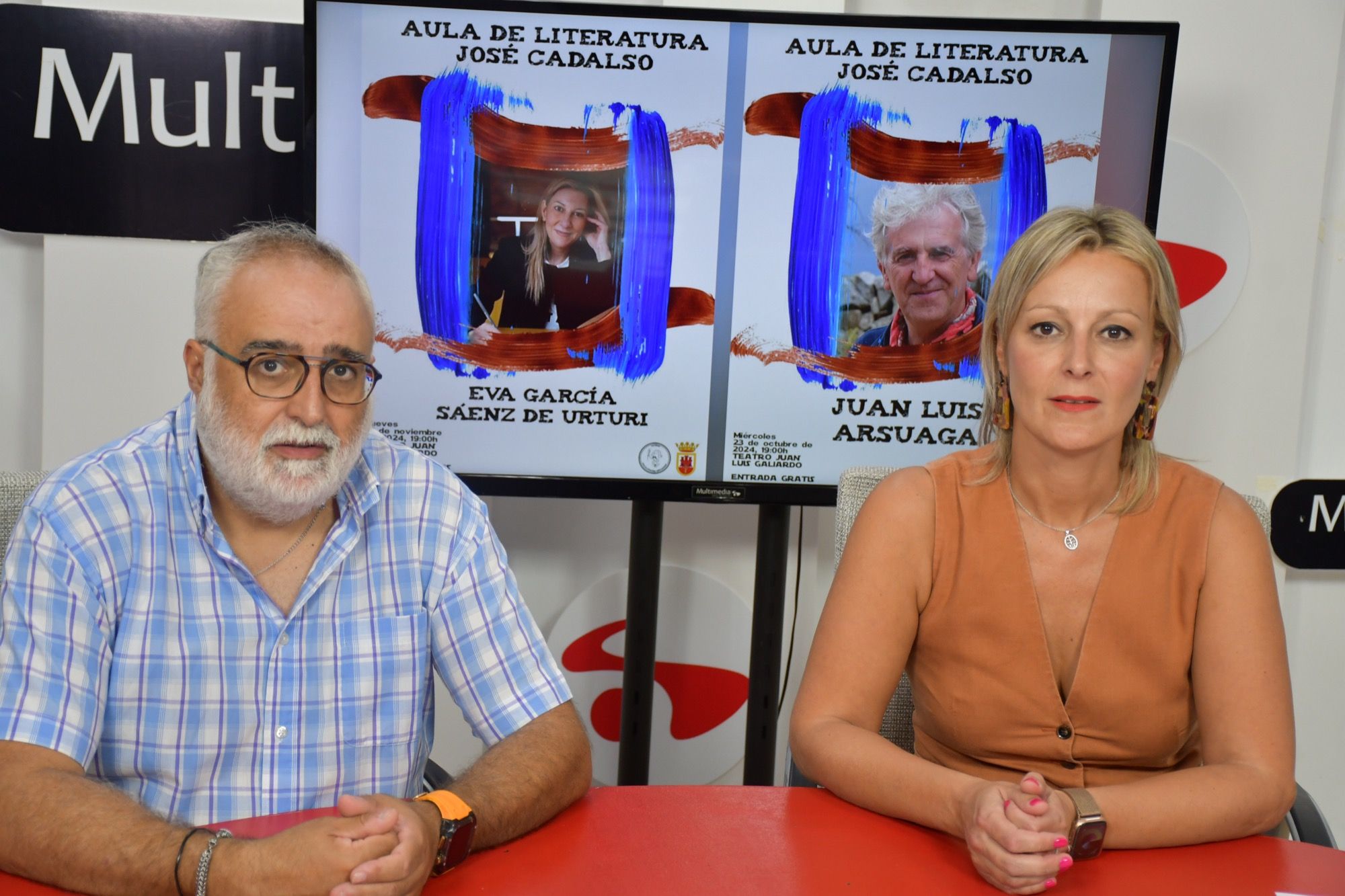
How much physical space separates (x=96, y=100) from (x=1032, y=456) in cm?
241

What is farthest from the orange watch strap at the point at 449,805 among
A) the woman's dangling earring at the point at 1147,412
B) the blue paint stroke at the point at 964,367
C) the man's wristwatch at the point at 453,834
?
the blue paint stroke at the point at 964,367

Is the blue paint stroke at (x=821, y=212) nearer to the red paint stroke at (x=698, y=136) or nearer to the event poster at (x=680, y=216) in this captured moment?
the event poster at (x=680, y=216)

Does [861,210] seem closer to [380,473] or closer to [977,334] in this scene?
[977,334]

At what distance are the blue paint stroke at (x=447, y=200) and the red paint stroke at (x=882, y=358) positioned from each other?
643 millimetres

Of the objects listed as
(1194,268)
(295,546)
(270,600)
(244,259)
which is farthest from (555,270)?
(1194,268)

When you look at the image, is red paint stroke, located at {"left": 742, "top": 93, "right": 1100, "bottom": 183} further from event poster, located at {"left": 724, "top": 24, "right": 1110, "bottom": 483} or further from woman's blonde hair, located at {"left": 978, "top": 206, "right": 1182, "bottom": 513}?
woman's blonde hair, located at {"left": 978, "top": 206, "right": 1182, "bottom": 513}

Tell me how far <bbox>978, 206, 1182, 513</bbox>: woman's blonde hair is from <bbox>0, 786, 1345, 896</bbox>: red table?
63cm

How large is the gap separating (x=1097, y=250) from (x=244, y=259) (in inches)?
52.1

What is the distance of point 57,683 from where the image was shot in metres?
1.46

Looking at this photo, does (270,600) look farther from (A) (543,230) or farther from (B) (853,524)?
(A) (543,230)

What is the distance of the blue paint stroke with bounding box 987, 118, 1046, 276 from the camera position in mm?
2592

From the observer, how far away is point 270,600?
1.65m

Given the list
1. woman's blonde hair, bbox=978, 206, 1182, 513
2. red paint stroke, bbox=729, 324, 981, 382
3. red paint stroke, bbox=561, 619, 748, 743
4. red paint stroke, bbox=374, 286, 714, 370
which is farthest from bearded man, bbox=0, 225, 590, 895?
red paint stroke, bbox=561, 619, 748, 743

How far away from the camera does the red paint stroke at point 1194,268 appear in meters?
3.14
